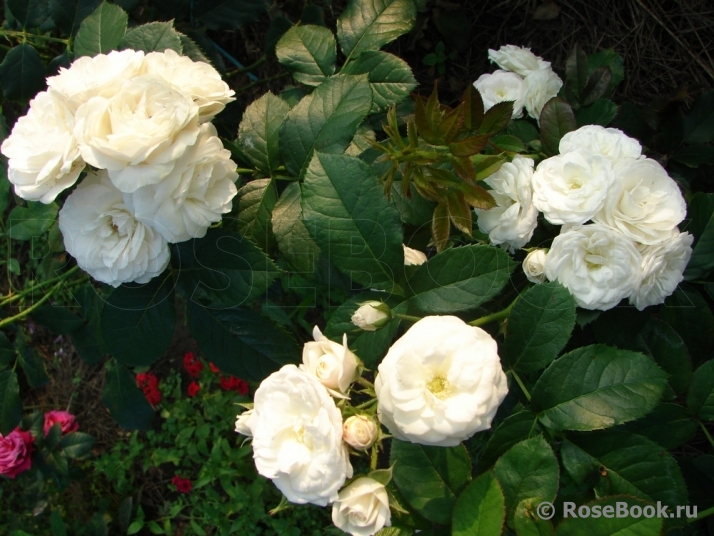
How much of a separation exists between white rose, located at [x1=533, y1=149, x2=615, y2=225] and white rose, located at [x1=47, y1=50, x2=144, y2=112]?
0.69 meters

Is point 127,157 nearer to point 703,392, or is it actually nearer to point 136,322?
point 136,322

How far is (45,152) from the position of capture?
2.70 ft

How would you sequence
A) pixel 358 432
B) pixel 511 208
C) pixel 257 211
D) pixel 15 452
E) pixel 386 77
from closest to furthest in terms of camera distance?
pixel 358 432, pixel 511 208, pixel 257 211, pixel 386 77, pixel 15 452

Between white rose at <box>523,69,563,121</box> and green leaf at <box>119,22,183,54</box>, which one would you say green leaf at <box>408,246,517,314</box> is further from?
green leaf at <box>119,22,183,54</box>

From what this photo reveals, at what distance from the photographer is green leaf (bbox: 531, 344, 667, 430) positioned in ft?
2.79

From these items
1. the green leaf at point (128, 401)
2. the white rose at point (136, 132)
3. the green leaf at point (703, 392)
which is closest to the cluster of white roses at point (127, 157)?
the white rose at point (136, 132)

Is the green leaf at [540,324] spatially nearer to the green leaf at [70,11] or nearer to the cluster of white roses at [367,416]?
the cluster of white roses at [367,416]

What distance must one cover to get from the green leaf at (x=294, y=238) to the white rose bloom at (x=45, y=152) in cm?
35

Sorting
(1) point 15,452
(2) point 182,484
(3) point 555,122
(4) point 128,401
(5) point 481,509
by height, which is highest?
(3) point 555,122

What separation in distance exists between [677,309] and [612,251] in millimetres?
355

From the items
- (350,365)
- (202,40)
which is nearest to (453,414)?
(350,365)

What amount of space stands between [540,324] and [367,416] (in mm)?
325

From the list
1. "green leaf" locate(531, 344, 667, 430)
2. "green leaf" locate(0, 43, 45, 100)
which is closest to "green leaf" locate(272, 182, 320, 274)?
"green leaf" locate(531, 344, 667, 430)

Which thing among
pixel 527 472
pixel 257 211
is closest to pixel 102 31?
pixel 257 211
